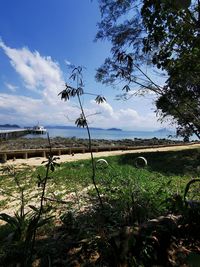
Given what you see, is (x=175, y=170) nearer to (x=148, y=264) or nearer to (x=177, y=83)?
(x=177, y=83)

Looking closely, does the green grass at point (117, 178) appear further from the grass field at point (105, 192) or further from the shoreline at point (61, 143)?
the shoreline at point (61, 143)

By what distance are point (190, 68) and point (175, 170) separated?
412 inches

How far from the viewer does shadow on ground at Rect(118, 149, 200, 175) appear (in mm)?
14855

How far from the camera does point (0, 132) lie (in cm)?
4066

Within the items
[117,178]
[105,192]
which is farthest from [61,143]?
[105,192]

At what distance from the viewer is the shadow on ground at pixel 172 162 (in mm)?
14855

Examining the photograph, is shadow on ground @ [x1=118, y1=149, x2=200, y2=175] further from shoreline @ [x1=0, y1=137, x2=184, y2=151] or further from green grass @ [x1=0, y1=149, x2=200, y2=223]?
shoreline @ [x1=0, y1=137, x2=184, y2=151]

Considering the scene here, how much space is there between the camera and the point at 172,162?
17609mm

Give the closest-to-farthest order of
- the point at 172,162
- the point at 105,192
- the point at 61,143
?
1. the point at 105,192
2. the point at 172,162
3. the point at 61,143

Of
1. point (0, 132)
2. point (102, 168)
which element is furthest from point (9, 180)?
point (0, 132)

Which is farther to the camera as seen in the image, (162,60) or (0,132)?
(0,132)

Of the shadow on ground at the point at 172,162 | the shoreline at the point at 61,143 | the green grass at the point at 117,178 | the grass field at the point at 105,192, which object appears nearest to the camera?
the grass field at the point at 105,192

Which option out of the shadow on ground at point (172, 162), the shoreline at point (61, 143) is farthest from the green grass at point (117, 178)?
the shoreline at point (61, 143)

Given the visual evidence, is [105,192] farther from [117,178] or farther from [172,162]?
[172,162]
